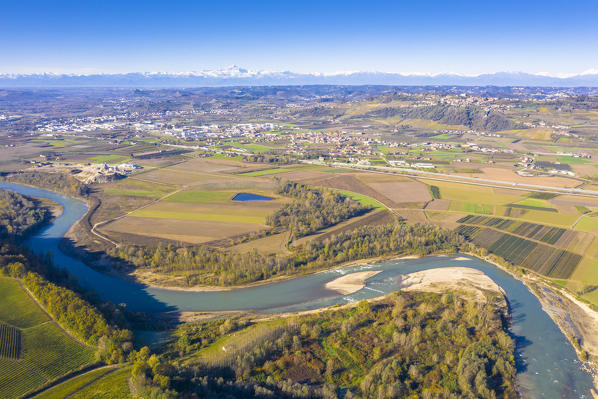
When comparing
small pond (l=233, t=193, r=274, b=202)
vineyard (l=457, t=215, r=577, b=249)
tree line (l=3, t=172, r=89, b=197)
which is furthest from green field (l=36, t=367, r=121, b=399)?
tree line (l=3, t=172, r=89, b=197)

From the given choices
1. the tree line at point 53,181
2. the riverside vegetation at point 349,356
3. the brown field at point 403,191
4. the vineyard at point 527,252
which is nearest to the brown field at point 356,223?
the brown field at point 403,191

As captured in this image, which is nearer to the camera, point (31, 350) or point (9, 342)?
point (31, 350)

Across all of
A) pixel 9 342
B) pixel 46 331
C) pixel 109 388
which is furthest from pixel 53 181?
pixel 109 388

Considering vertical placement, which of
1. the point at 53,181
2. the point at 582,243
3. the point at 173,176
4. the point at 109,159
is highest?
the point at 109,159

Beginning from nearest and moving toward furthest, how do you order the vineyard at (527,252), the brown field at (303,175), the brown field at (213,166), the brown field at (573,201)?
→ the vineyard at (527,252) → the brown field at (573,201) → the brown field at (303,175) → the brown field at (213,166)

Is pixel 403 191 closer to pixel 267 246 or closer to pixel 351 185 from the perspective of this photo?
pixel 351 185

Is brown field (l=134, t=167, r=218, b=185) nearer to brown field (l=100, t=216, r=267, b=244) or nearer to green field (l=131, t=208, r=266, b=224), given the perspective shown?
green field (l=131, t=208, r=266, b=224)

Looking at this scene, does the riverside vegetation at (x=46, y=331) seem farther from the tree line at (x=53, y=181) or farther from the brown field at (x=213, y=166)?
the brown field at (x=213, y=166)
